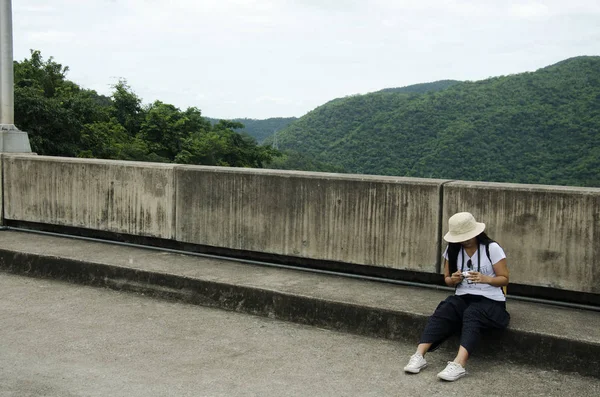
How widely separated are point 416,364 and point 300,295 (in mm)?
1340

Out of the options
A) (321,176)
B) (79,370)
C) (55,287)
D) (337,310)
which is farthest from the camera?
(55,287)

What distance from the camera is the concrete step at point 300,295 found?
4.66 metres

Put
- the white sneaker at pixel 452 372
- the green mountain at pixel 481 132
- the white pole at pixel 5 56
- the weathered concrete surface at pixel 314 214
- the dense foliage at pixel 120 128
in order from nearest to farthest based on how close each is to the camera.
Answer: the white sneaker at pixel 452 372 < the weathered concrete surface at pixel 314 214 < the white pole at pixel 5 56 < the dense foliage at pixel 120 128 < the green mountain at pixel 481 132

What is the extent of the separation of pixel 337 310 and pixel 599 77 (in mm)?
91081

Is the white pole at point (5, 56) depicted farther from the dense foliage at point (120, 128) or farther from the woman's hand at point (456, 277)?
the dense foliage at point (120, 128)

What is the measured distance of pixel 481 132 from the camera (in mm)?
82688

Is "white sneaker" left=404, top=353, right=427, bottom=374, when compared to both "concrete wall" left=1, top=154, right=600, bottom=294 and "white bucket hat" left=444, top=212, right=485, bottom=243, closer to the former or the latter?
"white bucket hat" left=444, top=212, right=485, bottom=243

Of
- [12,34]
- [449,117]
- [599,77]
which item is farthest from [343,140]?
[12,34]

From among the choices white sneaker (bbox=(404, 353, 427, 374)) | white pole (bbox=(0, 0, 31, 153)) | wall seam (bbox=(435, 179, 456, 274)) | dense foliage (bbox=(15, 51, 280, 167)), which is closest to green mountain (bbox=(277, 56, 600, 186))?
dense foliage (bbox=(15, 51, 280, 167))

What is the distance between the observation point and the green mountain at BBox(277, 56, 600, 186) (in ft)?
227

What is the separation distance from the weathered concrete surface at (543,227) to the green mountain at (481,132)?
2055 inches

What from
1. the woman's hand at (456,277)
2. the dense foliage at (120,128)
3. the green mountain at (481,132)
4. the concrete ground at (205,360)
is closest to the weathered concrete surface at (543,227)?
the woman's hand at (456,277)

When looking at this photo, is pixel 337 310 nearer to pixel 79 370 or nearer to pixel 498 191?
pixel 498 191

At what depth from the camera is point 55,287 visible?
6652 mm
